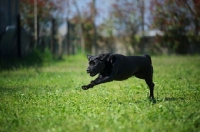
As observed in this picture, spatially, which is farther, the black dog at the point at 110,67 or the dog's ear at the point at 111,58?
the dog's ear at the point at 111,58

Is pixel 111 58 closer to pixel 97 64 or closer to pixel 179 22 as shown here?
pixel 97 64

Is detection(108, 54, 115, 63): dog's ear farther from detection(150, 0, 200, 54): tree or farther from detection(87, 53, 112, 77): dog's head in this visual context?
detection(150, 0, 200, 54): tree

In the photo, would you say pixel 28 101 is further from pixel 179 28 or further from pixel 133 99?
pixel 179 28

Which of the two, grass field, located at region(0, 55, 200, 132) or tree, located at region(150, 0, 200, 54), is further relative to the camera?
tree, located at region(150, 0, 200, 54)

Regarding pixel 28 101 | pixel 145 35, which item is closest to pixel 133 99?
pixel 28 101

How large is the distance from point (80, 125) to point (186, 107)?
87.3 inches

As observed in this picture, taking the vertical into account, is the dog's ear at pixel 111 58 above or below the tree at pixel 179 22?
above

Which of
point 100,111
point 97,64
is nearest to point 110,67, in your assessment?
point 97,64

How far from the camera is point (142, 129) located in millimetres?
4645

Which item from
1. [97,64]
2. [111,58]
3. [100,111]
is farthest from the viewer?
[111,58]

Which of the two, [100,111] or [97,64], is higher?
[97,64]

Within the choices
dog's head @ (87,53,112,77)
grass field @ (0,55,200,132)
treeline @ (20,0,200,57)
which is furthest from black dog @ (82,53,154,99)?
treeline @ (20,0,200,57)

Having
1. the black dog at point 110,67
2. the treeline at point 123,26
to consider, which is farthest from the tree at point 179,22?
the black dog at point 110,67

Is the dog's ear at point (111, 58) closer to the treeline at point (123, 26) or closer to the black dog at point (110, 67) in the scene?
the black dog at point (110, 67)
